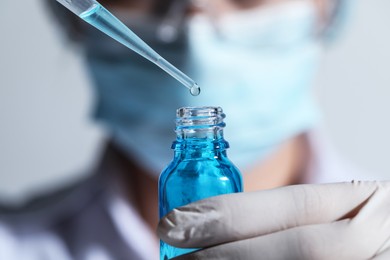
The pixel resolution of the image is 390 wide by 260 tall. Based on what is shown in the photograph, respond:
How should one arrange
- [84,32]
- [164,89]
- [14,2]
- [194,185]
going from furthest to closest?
1. [14,2]
2. [84,32]
3. [164,89]
4. [194,185]

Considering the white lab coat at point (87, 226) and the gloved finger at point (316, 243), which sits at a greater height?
the white lab coat at point (87, 226)

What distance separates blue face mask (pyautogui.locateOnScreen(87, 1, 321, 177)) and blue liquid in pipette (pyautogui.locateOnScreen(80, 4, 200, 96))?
0.71 meters

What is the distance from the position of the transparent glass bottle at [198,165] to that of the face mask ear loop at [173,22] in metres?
0.75

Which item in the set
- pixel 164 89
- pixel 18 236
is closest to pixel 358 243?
pixel 164 89

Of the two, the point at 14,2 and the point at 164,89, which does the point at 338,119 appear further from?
the point at 14,2

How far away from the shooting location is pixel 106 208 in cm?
152

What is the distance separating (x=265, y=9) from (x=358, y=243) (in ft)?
2.68

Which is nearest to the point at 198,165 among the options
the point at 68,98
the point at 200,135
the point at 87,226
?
the point at 200,135

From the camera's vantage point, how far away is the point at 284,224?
610 mm

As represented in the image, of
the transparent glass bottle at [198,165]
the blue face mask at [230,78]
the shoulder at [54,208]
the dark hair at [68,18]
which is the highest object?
the dark hair at [68,18]

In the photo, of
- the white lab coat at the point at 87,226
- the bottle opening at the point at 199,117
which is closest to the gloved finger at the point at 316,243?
the bottle opening at the point at 199,117

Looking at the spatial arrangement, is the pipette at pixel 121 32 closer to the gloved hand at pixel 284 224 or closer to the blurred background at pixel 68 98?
the gloved hand at pixel 284 224

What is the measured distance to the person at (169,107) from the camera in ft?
4.31

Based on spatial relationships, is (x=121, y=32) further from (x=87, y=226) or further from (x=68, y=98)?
(x=68, y=98)
